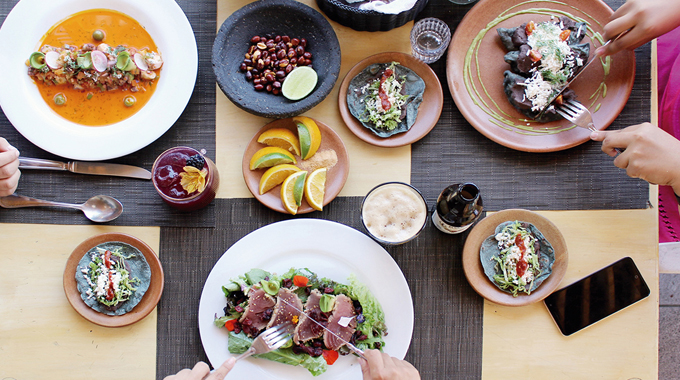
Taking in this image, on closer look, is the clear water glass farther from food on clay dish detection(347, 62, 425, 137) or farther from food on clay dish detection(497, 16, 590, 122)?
food on clay dish detection(497, 16, 590, 122)

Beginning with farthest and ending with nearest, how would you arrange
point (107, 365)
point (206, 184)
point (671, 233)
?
point (671, 233) < point (107, 365) < point (206, 184)

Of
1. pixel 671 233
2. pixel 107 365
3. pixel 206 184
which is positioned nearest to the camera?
pixel 206 184

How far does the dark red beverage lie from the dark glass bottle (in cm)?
95

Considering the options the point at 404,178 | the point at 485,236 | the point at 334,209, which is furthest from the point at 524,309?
the point at 334,209

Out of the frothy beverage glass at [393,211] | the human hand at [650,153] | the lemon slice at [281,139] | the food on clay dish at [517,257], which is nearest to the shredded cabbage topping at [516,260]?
the food on clay dish at [517,257]

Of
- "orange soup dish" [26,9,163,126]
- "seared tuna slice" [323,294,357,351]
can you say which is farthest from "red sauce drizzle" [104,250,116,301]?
"seared tuna slice" [323,294,357,351]

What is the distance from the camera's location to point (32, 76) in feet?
5.98

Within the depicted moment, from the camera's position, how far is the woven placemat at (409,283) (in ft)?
5.99

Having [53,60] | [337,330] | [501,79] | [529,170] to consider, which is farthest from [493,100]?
[53,60]

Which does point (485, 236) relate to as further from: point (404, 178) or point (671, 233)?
point (671, 233)

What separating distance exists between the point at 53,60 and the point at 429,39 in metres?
1.64

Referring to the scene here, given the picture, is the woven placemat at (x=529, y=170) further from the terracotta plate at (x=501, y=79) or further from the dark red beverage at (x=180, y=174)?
the dark red beverage at (x=180, y=174)

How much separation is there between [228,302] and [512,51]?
1.63 meters

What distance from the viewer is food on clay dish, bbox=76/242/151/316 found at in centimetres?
173
